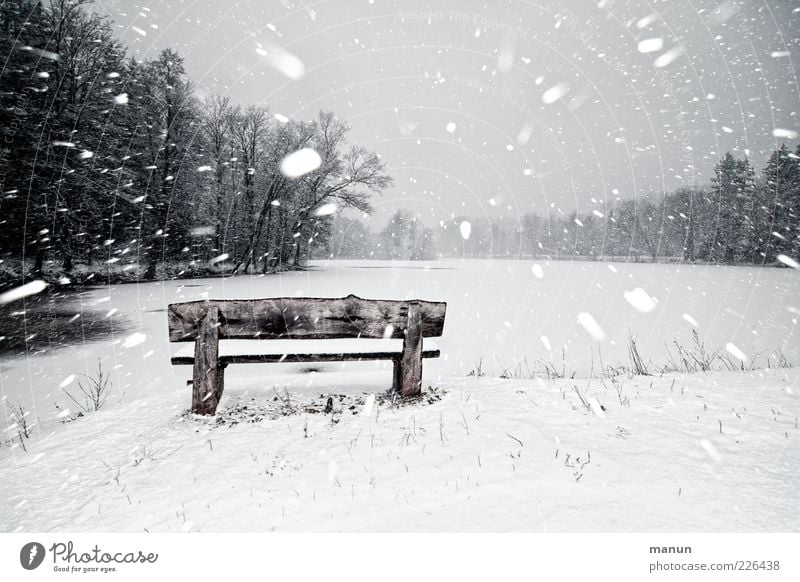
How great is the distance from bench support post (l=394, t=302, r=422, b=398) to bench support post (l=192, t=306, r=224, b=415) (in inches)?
77.4

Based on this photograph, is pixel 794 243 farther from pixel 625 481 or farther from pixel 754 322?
pixel 625 481

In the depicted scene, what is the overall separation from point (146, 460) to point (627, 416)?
4.44 metres

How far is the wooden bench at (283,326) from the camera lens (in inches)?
150

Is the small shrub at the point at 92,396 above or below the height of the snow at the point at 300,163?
below

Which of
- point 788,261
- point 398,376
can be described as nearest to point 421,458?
point 398,376

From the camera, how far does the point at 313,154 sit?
107 ft

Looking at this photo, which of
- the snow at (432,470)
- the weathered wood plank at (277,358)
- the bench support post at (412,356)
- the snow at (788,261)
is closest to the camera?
the snow at (432,470)

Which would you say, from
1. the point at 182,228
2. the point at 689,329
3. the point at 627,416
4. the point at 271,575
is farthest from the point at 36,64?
the point at 689,329

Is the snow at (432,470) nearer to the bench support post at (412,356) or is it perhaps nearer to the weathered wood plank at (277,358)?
the bench support post at (412,356)

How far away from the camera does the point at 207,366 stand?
391 centimetres

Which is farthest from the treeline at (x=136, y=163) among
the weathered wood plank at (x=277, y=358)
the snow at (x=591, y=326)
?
the snow at (x=591, y=326)

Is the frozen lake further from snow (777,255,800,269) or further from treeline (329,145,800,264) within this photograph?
snow (777,255,800,269)

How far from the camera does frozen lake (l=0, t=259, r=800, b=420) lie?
664 cm

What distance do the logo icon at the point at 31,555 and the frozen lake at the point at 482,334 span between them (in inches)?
106
